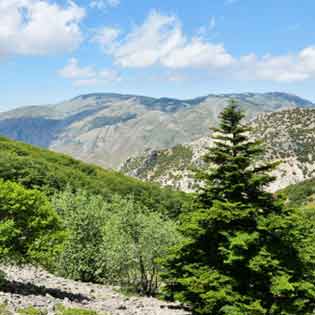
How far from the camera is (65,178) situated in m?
110

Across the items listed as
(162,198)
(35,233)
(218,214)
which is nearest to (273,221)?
(218,214)

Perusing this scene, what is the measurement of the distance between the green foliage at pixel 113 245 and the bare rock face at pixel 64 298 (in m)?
3.52

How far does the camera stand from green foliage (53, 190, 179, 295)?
1629 inches

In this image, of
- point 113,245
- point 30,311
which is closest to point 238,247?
point 30,311

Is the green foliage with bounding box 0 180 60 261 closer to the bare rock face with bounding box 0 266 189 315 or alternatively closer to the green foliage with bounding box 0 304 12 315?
the bare rock face with bounding box 0 266 189 315

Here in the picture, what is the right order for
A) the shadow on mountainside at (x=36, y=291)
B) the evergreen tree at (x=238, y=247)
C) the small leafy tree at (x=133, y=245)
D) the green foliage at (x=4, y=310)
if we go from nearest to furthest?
the green foliage at (x=4, y=310)
the evergreen tree at (x=238, y=247)
the shadow on mountainside at (x=36, y=291)
the small leafy tree at (x=133, y=245)

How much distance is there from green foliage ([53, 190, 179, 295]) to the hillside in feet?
75.6

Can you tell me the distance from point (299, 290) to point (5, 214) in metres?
19.0

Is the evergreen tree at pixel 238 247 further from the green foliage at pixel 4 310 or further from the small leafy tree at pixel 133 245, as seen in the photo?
the green foliage at pixel 4 310

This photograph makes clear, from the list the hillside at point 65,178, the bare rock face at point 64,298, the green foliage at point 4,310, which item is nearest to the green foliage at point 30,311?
the bare rock face at point 64,298

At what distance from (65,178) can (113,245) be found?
70989 mm

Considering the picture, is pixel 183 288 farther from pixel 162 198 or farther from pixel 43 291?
pixel 162 198

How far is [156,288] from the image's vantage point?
1812 inches

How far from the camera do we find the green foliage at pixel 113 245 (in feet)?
136
